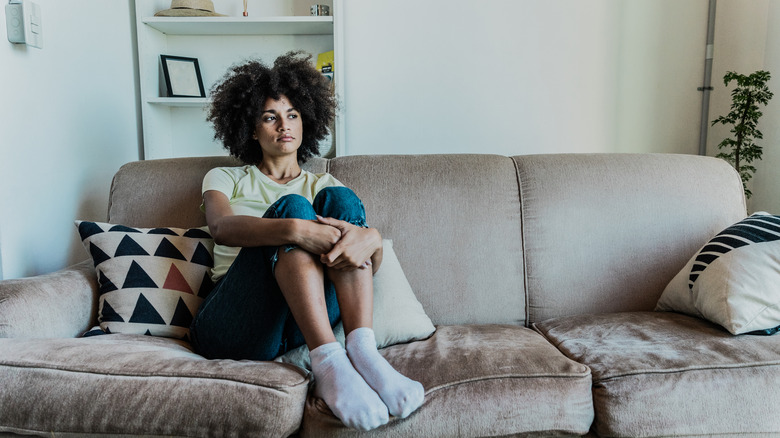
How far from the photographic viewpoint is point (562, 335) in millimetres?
1415

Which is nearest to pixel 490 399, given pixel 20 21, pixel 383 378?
pixel 383 378

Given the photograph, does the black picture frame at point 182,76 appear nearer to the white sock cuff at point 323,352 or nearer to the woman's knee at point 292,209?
the woman's knee at point 292,209

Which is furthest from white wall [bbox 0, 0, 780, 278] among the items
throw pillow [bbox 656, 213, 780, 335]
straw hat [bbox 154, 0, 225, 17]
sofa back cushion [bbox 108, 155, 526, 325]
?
throw pillow [bbox 656, 213, 780, 335]

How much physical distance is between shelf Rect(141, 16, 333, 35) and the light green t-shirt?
966mm

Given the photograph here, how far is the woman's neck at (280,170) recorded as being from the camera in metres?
1.66

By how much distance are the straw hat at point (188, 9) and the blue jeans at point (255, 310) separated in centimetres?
145

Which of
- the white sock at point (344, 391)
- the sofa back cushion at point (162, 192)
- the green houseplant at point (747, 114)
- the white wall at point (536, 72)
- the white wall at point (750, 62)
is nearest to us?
the white sock at point (344, 391)

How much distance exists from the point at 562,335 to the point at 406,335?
1.28 ft

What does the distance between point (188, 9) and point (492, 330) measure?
181cm

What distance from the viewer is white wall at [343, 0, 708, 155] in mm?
2633

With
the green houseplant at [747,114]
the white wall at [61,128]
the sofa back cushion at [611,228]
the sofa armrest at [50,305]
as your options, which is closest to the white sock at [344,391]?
the sofa armrest at [50,305]

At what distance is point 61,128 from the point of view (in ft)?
6.07

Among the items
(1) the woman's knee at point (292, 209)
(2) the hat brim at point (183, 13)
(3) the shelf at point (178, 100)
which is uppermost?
(2) the hat brim at point (183, 13)

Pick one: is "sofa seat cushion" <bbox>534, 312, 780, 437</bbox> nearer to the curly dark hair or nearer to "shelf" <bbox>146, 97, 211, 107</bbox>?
the curly dark hair
